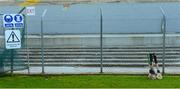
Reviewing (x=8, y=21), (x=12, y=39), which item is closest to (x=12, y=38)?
(x=12, y=39)

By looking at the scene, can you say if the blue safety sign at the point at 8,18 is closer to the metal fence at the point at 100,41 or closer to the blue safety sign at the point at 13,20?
the blue safety sign at the point at 13,20

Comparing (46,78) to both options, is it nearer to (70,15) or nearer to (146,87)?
(146,87)

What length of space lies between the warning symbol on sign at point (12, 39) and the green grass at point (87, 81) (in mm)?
1036

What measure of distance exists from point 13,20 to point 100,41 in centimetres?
443

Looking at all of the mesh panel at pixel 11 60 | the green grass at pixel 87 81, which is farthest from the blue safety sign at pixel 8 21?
the green grass at pixel 87 81

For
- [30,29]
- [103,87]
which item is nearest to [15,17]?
[103,87]

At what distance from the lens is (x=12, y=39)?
18766 millimetres

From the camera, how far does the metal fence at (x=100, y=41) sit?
2111cm

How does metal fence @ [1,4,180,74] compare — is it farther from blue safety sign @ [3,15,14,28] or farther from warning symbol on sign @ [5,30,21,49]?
blue safety sign @ [3,15,14,28]

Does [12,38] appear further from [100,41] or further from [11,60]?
[100,41]

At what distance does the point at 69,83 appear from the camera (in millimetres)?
17375

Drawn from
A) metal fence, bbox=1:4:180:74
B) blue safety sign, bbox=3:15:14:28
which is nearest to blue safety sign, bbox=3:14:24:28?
blue safety sign, bbox=3:15:14:28

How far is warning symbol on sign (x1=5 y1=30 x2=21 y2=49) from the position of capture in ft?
61.1

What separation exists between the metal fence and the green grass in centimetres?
104
